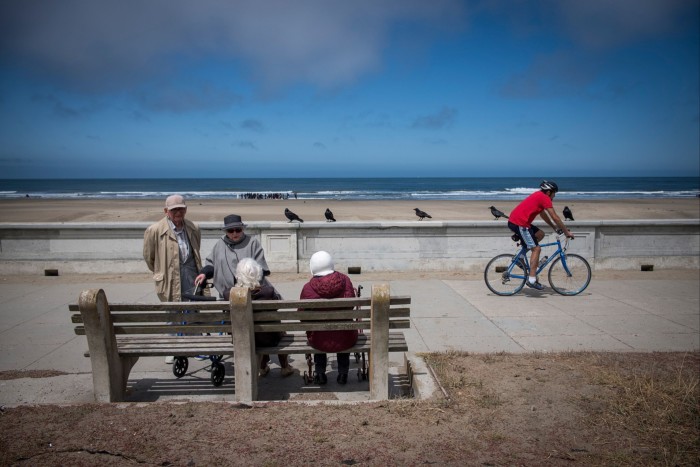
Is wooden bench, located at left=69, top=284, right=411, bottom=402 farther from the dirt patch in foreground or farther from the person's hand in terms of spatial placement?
the person's hand

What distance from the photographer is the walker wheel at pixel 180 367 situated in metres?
4.19

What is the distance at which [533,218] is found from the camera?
702cm

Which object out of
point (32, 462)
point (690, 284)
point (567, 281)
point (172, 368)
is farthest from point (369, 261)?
point (32, 462)

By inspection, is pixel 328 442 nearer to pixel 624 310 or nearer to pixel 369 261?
pixel 624 310

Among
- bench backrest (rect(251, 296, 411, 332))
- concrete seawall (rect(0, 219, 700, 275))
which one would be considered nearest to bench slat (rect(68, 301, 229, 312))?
bench backrest (rect(251, 296, 411, 332))

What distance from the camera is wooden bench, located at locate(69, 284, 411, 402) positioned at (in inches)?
134

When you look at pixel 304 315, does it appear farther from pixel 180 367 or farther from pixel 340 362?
pixel 180 367

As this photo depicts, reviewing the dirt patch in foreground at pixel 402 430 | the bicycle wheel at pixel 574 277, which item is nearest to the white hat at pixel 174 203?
the dirt patch in foreground at pixel 402 430

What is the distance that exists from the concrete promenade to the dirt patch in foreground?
0.54 m

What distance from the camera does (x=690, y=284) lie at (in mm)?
8094

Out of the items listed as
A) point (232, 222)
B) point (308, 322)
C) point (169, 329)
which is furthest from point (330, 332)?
point (232, 222)

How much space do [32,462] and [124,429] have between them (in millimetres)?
513

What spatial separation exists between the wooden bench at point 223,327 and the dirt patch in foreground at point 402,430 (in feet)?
0.88

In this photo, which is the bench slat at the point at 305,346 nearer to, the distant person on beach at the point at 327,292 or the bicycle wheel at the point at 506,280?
the distant person on beach at the point at 327,292
